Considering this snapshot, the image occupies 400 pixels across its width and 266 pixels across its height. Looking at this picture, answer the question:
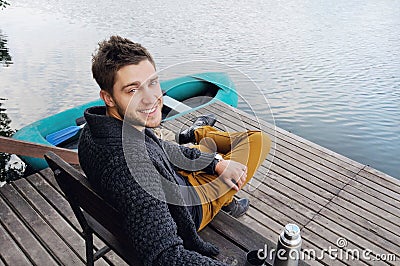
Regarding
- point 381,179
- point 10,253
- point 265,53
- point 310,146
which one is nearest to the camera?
point 10,253

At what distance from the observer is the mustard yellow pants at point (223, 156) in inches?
60.8

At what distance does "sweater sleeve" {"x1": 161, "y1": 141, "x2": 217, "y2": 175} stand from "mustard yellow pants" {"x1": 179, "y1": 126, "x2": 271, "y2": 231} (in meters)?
0.03

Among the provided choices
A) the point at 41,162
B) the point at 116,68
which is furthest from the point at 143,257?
the point at 41,162

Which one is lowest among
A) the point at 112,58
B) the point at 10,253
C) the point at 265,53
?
the point at 265,53

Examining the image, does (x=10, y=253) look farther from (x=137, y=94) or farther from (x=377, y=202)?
(x=377, y=202)

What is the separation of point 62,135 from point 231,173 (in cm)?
216

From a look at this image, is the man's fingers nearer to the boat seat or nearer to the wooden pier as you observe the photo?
the wooden pier

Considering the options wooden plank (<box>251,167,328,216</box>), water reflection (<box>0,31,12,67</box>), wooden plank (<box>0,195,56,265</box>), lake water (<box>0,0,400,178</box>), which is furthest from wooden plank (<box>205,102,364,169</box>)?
water reflection (<box>0,31,12,67</box>)

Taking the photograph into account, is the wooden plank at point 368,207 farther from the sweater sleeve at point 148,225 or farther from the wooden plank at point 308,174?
the sweater sleeve at point 148,225

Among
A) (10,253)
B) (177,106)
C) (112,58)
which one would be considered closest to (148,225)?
(112,58)

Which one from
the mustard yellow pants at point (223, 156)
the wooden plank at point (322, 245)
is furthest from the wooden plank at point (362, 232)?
the mustard yellow pants at point (223, 156)

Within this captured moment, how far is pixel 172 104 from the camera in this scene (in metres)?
3.87

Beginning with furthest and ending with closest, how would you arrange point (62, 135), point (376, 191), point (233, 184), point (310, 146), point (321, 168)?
point (62, 135)
point (310, 146)
point (321, 168)
point (376, 191)
point (233, 184)

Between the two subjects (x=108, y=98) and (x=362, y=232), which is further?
(x=362, y=232)
